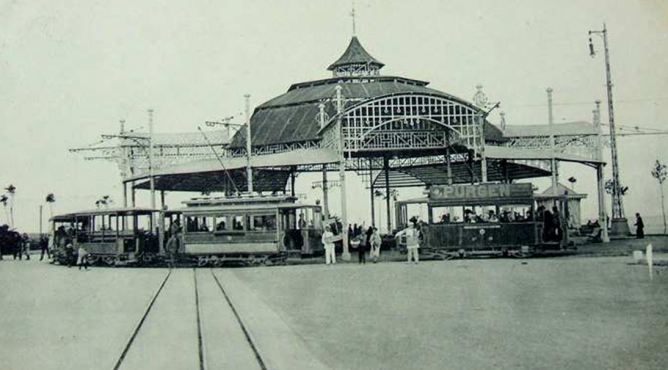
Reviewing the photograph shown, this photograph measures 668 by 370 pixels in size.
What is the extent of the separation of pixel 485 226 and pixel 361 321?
16.9m

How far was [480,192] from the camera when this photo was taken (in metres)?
30.7

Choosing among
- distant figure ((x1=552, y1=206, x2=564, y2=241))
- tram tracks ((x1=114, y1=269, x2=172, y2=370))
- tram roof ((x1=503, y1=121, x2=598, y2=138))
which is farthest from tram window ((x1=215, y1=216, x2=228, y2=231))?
tram roof ((x1=503, y1=121, x2=598, y2=138))

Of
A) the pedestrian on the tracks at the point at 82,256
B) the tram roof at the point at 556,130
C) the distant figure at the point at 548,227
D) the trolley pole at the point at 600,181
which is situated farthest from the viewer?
the tram roof at the point at 556,130

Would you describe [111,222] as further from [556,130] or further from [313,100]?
[556,130]

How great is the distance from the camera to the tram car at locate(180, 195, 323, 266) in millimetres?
31469

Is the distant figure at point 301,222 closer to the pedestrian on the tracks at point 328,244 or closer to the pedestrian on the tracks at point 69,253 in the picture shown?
the pedestrian on the tracks at point 328,244

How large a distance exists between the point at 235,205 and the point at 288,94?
70.4ft

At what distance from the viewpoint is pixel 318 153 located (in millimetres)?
36406

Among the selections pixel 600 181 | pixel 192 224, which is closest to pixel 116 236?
pixel 192 224

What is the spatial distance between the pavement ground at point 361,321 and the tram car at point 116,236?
9.94 metres

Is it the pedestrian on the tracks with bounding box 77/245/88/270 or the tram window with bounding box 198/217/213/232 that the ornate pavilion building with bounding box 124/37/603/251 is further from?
the pedestrian on the tracks with bounding box 77/245/88/270

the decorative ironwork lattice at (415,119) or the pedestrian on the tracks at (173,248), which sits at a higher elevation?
the decorative ironwork lattice at (415,119)

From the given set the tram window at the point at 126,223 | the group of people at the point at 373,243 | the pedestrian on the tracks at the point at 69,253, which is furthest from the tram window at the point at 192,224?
the pedestrian on the tracks at the point at 69,253

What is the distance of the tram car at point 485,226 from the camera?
3014cm
